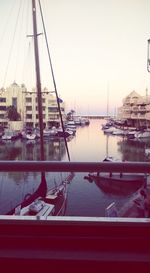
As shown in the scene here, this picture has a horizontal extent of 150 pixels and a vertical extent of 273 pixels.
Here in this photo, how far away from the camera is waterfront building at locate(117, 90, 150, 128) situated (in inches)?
2601

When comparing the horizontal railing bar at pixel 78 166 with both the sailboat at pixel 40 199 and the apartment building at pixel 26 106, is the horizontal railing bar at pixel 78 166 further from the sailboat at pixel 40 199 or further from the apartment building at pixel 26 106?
the apartment building at pixel 26 106

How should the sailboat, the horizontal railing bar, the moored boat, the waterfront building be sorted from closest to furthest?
the horizontal railing bar, the sailboat, the moored boat, the waterfront building

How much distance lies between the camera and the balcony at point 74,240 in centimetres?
165

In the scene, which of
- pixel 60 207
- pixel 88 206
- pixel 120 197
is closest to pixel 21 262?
pixel 60 207

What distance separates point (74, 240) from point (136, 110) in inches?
2761

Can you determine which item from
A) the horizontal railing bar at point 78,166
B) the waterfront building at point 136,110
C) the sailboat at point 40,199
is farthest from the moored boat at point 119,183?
the waterfront building at point 136,110

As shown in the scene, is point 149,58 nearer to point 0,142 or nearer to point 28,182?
point 28,182

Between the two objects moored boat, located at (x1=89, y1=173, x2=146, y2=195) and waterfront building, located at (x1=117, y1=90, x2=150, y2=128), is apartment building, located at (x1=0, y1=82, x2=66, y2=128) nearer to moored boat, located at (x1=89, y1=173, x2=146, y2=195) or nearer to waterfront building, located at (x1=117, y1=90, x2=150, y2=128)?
waterfront building, located at (x1=117, y1=90, x2=150, y2=128)

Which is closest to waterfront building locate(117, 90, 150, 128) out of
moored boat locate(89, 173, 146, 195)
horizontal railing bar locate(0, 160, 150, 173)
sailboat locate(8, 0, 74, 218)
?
moored boat locate(89, 173, 146, 195)

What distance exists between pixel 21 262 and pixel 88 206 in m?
13.8

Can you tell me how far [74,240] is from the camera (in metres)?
1.81

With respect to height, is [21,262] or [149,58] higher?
[149,58]

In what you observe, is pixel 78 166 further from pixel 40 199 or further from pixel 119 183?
pixel 119 183

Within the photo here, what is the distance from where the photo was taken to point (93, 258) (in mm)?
1688
